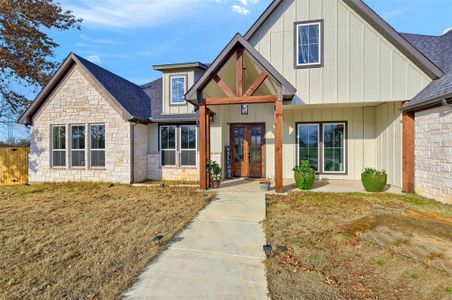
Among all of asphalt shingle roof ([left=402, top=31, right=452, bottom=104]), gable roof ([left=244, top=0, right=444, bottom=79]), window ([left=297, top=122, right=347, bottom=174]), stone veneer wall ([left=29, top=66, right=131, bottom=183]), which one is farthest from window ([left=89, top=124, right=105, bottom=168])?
asphalt shingle roof ([left=402, top=31, right=452, bottom=104])

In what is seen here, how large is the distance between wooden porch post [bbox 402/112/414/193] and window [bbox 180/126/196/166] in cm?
823

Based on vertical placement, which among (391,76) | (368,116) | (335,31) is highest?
(335,31)

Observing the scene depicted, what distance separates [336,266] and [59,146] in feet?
41.9

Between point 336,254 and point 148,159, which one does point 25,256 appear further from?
point 148,159

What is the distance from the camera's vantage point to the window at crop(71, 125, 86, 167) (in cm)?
1178

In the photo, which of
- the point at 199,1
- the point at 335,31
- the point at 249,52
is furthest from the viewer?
the point at 199,1

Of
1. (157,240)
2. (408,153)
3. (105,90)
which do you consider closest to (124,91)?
(105,90)

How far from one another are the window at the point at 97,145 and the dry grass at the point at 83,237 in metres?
2.49

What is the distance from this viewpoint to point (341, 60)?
29.6ft

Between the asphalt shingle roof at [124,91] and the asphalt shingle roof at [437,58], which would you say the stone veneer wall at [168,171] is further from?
the asphalt shingle roof at [437,58]

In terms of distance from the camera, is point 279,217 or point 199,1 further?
point 199,1

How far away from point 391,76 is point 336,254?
7.30m

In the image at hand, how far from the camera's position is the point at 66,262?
3859 millimetres

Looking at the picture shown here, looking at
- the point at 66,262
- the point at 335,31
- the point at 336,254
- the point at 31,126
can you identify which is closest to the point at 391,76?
the point at 335,31
